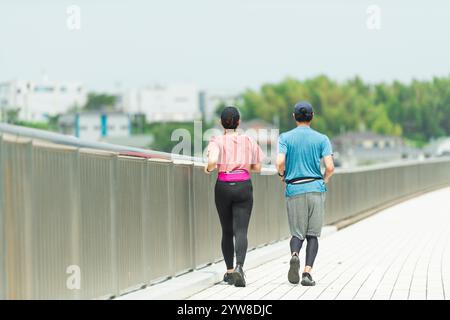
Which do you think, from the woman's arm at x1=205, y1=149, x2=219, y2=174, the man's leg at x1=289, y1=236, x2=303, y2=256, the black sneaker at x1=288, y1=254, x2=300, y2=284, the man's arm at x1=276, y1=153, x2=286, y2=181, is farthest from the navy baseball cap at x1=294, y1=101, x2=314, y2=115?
the black sneaker at x1=288, y1=254, x2=300, y2=284

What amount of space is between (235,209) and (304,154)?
1.00m

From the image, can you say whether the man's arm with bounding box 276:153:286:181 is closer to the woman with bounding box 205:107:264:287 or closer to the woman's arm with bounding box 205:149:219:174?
the woman with bounding box 205:107:264:287

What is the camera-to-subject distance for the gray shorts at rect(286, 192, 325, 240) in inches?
494

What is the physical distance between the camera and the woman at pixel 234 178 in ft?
39.6

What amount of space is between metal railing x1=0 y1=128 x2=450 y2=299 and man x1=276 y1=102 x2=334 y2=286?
3.97 feet

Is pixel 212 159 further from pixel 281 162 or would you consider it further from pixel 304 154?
pixel 304 154

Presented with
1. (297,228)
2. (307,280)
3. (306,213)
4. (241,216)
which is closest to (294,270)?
(307,280)

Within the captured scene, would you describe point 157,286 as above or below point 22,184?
below

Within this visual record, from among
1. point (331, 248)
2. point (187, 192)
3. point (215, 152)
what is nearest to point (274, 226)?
point (331, 248)

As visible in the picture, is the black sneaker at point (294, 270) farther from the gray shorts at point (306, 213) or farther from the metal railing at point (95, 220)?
the metal railing at point (95, 220)
